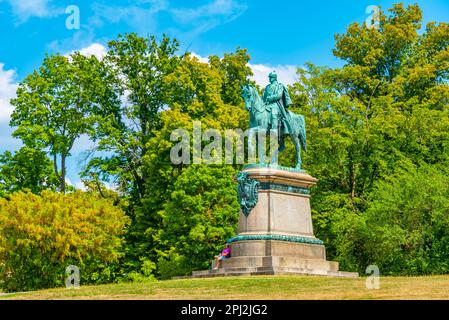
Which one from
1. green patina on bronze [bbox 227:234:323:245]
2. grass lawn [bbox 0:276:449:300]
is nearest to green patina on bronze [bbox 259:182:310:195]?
green patina on bronze [bbox 227:234:323:245]

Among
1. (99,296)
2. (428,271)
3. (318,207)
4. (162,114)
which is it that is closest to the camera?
(99,296)

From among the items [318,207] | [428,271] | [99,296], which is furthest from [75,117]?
[99,296]

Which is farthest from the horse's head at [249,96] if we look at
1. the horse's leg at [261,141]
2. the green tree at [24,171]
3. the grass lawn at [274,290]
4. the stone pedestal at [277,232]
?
the green tree at [24,171]

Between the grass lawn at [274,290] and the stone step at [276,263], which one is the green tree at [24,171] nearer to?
the stone step at [276,263]

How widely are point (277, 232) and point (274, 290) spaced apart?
849cm

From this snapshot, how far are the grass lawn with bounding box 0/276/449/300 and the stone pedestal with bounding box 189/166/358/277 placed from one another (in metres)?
3.56

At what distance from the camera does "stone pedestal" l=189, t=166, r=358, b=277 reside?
94.2ft

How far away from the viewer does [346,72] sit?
4881 centimetres

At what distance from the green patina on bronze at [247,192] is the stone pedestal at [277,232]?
0.04m

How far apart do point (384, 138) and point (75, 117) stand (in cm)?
1774

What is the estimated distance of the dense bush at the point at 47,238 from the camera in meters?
38.6

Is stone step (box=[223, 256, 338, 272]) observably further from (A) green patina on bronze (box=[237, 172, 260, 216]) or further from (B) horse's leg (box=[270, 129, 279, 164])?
(B) horse's leg (box=[270, 129, 279, 164])

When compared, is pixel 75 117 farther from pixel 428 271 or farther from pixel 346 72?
pixel 428 271

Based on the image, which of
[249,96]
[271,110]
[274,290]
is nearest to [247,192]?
[271,110]
